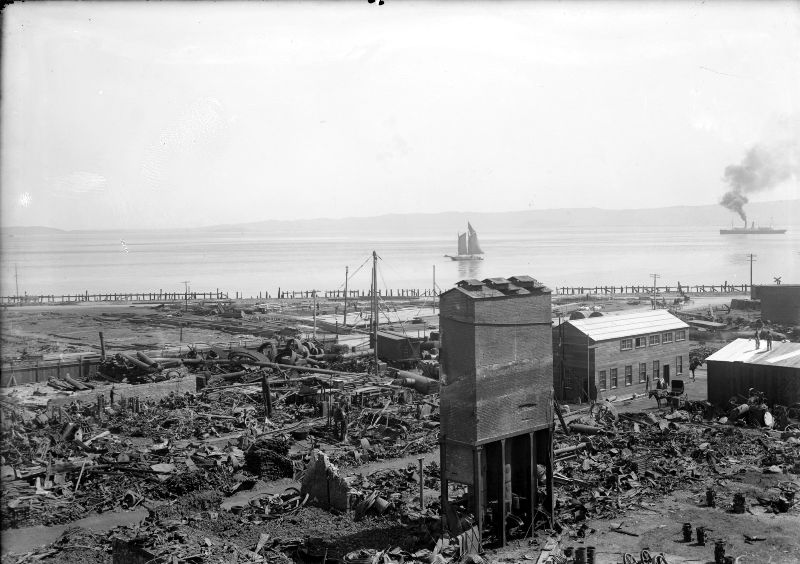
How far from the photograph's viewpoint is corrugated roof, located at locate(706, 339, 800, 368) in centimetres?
3584

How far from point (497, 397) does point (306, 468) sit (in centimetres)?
891

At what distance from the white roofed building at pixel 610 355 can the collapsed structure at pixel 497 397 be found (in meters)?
18.2

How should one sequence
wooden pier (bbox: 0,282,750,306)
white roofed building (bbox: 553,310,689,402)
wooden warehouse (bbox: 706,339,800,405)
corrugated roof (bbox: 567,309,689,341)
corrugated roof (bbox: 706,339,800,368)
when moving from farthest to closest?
wooden pier (bbox: 0,282,750,306)
corrugated roof (bbox: 567,309,689,341)
white roofed building (bbox: 553,310,689,402)
corrugated roof (bbox: 706,339,800,368)
wooden warehouse (bbox: 706,339,800,405)

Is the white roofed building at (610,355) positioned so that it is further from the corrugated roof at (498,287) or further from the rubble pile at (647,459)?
the corrugated roof at (498,287)

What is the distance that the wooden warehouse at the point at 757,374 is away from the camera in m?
35.2

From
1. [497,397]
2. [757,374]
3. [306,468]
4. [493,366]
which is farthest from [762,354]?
[306,468]

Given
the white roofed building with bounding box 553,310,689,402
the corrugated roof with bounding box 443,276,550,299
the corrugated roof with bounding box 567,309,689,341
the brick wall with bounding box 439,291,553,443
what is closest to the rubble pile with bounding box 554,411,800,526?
the brick wall with bounding box 439,291,553,443

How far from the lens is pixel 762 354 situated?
37.3 metres

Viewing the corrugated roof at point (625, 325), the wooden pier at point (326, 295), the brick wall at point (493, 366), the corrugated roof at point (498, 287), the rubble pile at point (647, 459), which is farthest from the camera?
the wooden pier at point (326, 295)

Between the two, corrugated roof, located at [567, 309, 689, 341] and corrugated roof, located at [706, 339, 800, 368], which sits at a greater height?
corrugated roof, located at [567, 309, 689, 341]

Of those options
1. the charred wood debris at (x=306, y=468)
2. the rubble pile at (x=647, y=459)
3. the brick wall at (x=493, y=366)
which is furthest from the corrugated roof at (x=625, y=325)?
the brick wall at (x=493, y=366)

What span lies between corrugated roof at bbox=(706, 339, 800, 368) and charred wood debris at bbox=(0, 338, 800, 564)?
1.72m

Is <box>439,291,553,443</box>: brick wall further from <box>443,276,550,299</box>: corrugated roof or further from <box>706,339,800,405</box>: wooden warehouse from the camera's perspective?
<box>706,339,800,405</box>: wooden warehouse

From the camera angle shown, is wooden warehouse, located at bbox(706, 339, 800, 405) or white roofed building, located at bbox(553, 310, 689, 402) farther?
white roofed building, located at bbox(553, 310, 689, 402)
